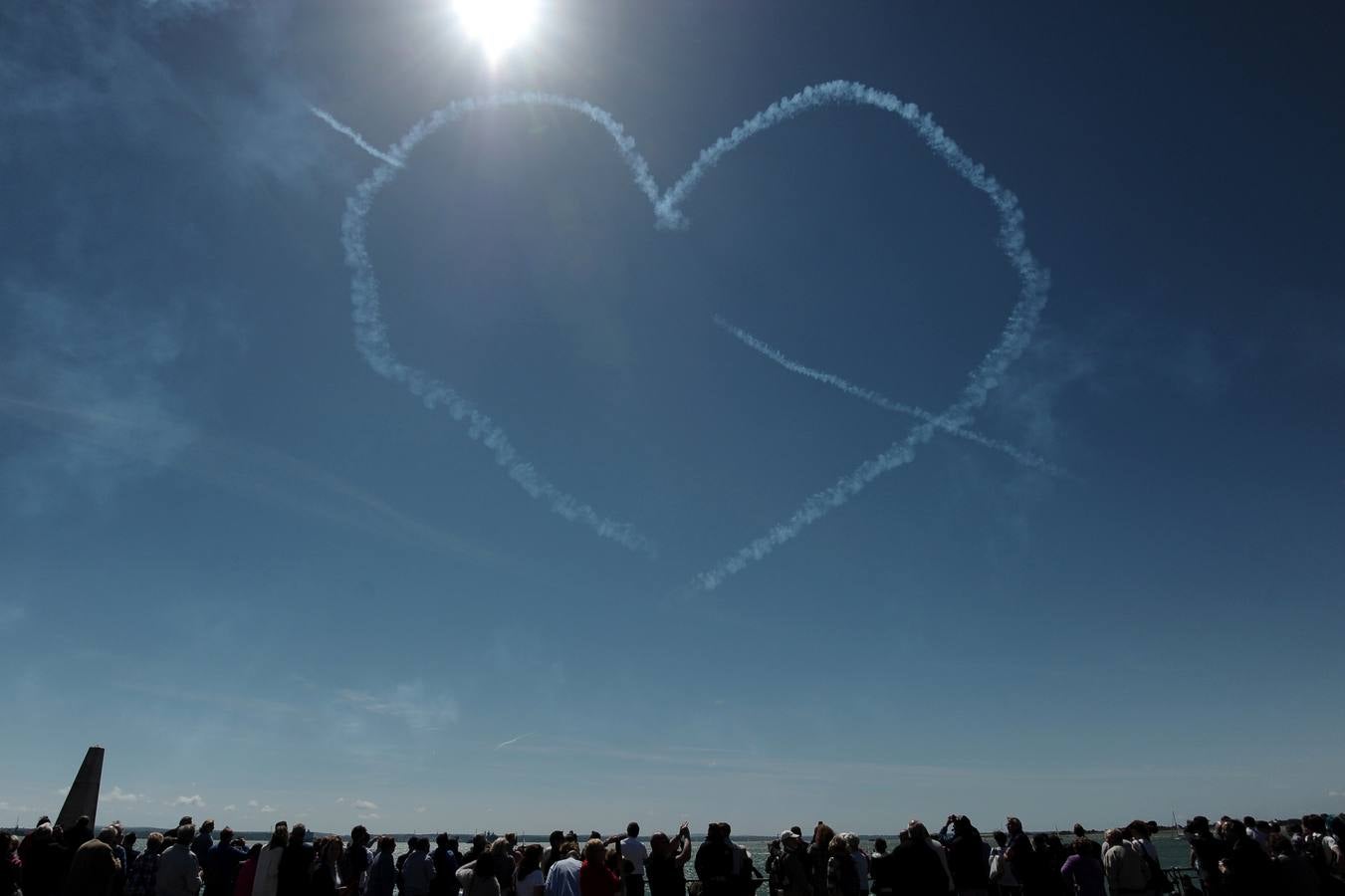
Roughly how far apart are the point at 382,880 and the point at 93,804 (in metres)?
7.88

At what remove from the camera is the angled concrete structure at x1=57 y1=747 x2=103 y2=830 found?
14.6 meters

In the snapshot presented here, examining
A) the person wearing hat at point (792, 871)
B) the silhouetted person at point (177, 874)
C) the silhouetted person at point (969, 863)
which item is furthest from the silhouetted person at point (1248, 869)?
the silhouetted person at point (177, 874)

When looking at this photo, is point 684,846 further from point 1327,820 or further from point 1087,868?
point 1327,820

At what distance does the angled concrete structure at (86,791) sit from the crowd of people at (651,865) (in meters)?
1.86

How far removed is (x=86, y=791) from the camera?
15469mm

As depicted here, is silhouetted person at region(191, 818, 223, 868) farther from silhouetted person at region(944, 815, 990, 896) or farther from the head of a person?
silhouetted person at region(944, 815, 990, 896)

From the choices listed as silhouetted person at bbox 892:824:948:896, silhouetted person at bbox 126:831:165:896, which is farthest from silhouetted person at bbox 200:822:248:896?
silhouetted person at bbox 892:824:948:896

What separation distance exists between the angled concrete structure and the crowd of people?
6.11 feet

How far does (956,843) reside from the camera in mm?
10547

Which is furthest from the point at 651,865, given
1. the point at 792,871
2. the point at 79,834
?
the point at 79,834

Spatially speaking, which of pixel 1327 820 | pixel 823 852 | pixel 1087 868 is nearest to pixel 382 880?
pixel 823 852

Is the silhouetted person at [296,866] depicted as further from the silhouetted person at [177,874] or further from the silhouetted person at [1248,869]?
the silhouetted person at [1248,869]

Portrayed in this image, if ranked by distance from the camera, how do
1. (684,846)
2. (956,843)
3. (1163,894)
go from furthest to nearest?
(1163,894)
(684,846)
(956,843)

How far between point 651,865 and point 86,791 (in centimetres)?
1256
